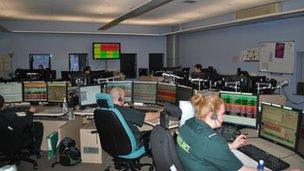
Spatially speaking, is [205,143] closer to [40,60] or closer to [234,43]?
[234,43]

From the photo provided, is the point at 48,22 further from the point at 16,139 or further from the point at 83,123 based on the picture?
the point at 16,139

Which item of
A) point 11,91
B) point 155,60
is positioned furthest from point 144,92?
point 155,60

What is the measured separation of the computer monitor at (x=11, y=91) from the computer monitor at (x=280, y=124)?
361 centimetres

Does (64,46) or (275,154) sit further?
(64,46)

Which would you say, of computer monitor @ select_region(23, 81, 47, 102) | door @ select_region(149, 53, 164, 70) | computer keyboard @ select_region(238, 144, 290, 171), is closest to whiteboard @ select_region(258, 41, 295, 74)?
door @ select_region(149, 53, 164, 70)

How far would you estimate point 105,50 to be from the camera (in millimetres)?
10602

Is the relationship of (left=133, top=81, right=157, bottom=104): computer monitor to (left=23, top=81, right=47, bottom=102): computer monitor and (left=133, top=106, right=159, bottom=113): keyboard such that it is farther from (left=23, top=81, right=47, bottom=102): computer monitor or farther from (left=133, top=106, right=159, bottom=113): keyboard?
(left=23, top=81, right=47, bottom=102): computer monitor

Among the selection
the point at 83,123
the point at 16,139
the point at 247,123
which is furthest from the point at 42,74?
the point at 247,123

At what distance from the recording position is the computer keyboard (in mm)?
2124

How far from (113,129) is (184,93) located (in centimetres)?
109

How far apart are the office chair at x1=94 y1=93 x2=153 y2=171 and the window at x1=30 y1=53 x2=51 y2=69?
7.75 m

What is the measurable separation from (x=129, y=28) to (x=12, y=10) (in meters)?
4.43

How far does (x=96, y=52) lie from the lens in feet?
34.5

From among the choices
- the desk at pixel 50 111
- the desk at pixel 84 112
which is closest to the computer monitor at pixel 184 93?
the desk at pixel 84 112
